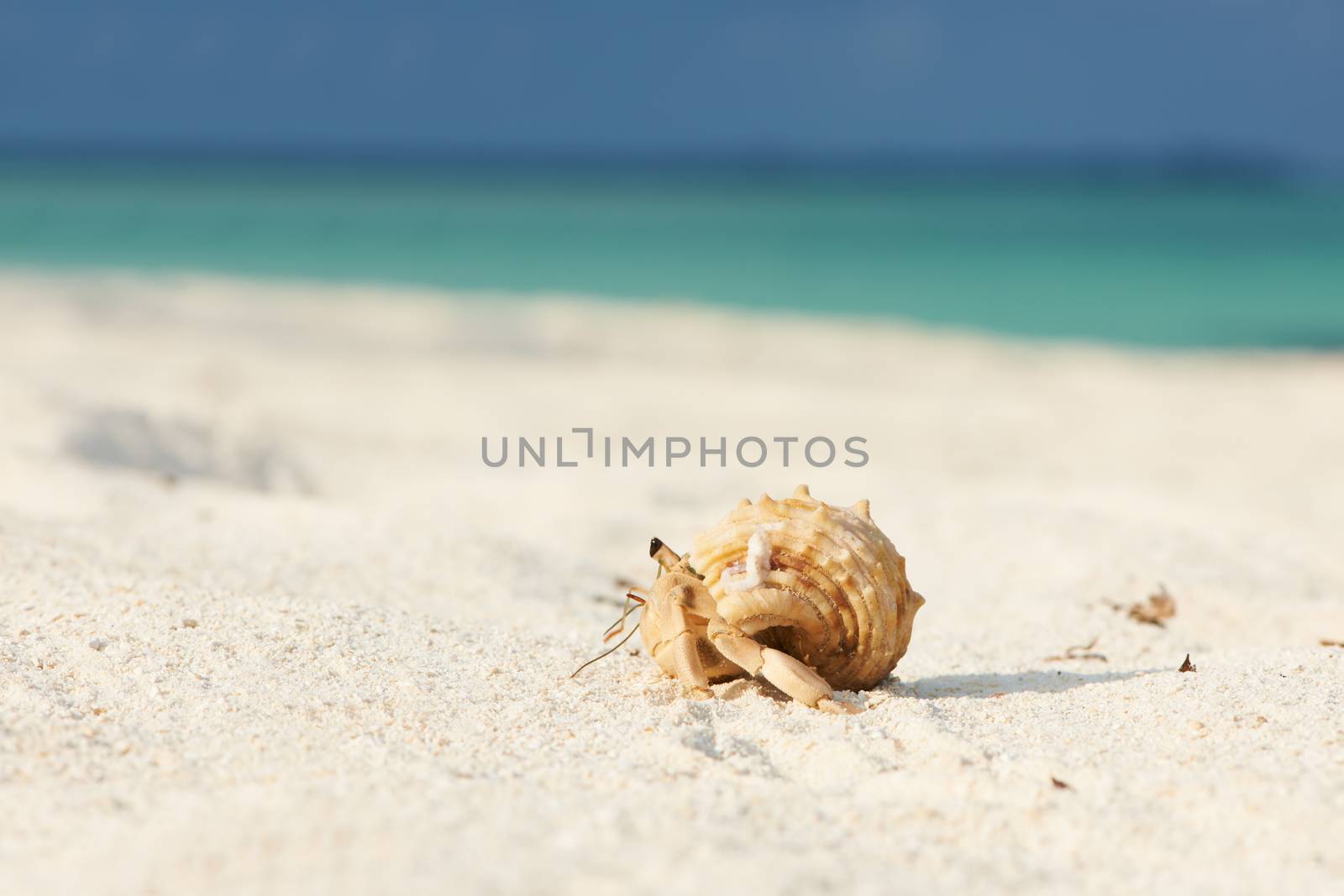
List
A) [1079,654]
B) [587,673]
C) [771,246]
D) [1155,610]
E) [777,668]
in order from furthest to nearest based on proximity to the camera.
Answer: [771,246] → [1155,610] → [1079,654] → [587,673] → [777,668]

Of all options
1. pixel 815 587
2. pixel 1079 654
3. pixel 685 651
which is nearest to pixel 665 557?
pixel 685 651

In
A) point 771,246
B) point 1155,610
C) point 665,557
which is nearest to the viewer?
point 665,557

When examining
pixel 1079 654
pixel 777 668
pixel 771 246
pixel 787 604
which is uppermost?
pixel 771 246

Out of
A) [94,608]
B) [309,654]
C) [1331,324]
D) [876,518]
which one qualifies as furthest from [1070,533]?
[1331,324]

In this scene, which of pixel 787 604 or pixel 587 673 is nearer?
pixel 787 604

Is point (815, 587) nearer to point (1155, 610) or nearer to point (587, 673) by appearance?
point (587, 673)

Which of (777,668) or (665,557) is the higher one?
(665,557)

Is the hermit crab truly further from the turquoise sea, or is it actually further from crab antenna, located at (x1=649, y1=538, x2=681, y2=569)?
the turquoise sea
